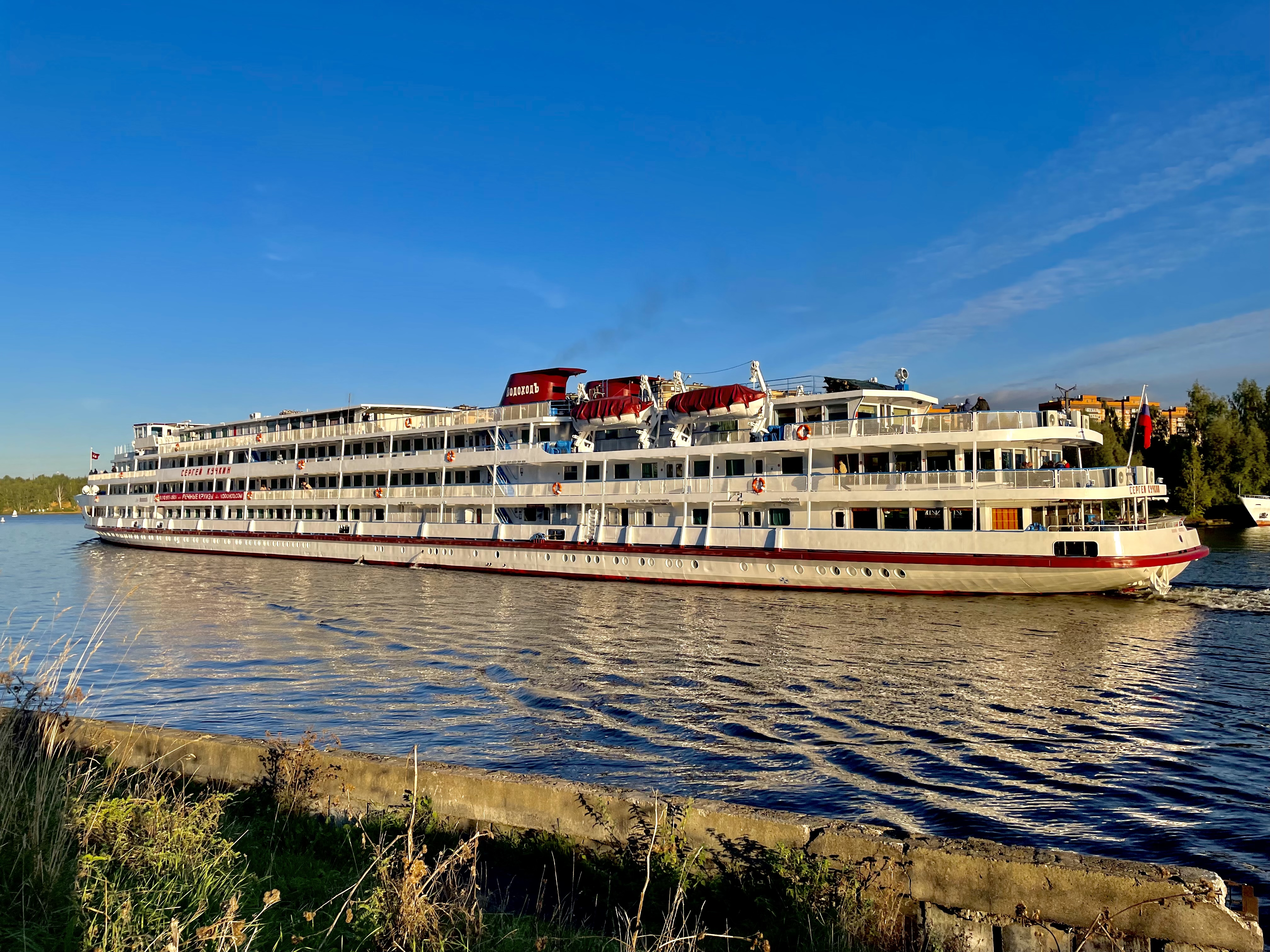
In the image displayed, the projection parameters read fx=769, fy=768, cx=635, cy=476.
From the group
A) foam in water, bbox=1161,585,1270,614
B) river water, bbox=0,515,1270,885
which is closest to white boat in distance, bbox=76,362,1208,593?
foam in water, bbox=1161,585,1270,614

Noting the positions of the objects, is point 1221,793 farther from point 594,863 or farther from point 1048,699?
point 594,863

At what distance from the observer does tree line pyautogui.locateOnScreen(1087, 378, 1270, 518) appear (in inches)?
3374

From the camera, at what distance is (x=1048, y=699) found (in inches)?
640

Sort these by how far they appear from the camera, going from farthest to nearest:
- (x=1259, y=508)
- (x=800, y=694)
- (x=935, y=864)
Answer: (x=1259, y=508)
(x=800, y=694)
(x=935, y=864)

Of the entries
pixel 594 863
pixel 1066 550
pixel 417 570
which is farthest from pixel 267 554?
pixel 594 863

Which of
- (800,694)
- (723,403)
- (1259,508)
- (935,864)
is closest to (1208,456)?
(1259,508)

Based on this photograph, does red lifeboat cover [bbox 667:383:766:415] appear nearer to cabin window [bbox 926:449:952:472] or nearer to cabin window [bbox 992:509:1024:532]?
cabin window [bbox 926:449:952:472]

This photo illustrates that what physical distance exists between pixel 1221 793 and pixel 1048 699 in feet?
16.8

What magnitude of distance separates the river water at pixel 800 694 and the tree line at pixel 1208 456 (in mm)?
64047

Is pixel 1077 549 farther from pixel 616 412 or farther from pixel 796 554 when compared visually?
pixel 616 412

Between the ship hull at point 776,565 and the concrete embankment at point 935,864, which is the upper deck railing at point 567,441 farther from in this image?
the concrete embankment at point 935,864

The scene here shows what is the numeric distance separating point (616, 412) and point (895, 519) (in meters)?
15.3

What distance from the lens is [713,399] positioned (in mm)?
37344

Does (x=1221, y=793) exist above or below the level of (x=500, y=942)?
below
